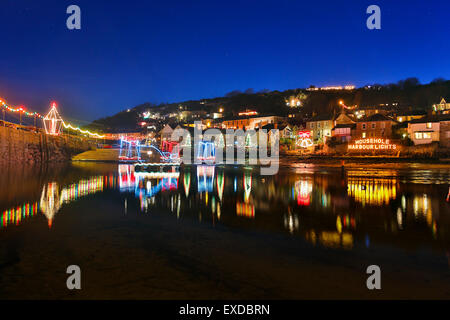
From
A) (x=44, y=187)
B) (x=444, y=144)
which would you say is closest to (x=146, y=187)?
(x=44, y=187)

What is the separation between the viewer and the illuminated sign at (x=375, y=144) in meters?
42.7

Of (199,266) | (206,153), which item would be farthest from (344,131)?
(199,266)

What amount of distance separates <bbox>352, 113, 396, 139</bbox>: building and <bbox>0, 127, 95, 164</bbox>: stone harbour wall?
Answer: 46277 mm

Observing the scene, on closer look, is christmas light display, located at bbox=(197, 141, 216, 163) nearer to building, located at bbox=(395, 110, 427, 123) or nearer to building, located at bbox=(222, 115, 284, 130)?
building, located at bbox=(222, 115, 284, 130)

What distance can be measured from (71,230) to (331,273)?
275 inches

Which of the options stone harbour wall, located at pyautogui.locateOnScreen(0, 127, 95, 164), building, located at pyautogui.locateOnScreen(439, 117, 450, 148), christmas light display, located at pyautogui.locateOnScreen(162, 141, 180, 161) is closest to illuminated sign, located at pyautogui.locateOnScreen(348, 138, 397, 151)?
building, located at pyautogui.locateOnScreen(439, 117, 450, 148)

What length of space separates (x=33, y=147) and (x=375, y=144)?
149ft

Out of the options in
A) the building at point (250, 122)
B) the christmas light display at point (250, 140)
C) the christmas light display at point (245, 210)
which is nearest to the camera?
the christmas light display at point (245, 210)

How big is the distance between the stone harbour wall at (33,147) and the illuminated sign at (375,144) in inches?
1719

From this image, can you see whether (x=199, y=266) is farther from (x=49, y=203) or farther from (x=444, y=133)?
(x=444, y=133)

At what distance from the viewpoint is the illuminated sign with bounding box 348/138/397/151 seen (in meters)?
42.7

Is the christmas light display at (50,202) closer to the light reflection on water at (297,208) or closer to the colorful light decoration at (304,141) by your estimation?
the light reflection on water at (297,208)

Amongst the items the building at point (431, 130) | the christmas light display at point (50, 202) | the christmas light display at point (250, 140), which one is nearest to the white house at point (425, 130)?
the building at point (431, 130)
